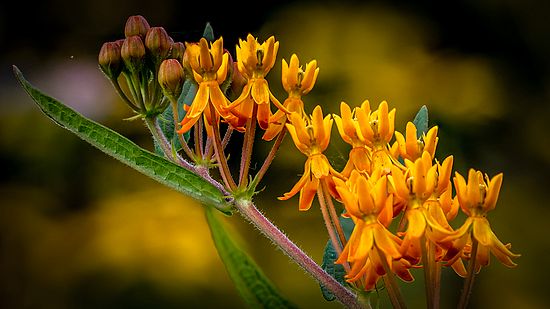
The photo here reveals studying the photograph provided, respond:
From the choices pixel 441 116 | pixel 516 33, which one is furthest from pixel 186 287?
pixel 516 33

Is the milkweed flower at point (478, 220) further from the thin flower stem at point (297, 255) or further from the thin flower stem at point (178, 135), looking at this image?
the thin flower stem at point (178, 135)

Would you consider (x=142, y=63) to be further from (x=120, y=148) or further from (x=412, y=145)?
(x=412, y=145)

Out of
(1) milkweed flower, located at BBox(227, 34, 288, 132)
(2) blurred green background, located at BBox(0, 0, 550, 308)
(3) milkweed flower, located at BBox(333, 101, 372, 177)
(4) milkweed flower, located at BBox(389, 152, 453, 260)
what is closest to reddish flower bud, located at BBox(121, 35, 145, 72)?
(1) milkweed flower, located at BBox(227, 34, 288, 132)

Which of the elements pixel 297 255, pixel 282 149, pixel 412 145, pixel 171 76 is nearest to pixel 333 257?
pixel 297 255

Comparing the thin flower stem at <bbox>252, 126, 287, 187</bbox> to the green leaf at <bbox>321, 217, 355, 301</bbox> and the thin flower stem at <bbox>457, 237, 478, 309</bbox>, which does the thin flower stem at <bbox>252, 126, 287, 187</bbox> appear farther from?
the thin flower stem at <bbox>457, 237, 478, 309</bbox>

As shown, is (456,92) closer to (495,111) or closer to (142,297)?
(495,111)

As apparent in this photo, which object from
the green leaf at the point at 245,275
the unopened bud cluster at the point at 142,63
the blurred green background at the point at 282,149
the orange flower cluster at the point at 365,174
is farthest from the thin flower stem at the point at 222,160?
the blurred green background at the point at 282,149
